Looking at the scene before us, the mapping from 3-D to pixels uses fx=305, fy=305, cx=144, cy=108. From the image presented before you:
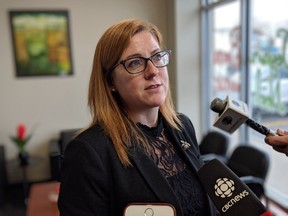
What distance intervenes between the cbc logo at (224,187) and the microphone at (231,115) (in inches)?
7.9

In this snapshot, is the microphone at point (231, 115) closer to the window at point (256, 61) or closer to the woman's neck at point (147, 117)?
the woman's neck at point (147, 117)

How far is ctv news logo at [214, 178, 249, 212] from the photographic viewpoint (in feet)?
3.05

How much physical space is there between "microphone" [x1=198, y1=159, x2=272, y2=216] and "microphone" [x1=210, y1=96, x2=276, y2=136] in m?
0.14

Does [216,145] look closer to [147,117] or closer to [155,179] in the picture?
[147,117]

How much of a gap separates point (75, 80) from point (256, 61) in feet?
7.46

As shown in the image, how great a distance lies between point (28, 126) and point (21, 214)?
1.15m

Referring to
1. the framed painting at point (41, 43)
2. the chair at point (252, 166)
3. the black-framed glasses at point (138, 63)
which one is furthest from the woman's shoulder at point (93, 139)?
the framed painting at point (41, 43)

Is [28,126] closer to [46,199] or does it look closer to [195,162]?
[46,199]

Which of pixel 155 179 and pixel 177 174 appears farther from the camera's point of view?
pixel 177 174

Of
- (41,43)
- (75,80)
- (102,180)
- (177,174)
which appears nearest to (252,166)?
(177,174)

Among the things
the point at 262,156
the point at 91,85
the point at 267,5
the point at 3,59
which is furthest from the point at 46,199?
the point at 267,5

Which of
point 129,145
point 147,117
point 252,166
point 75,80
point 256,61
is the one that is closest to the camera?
point 129,145

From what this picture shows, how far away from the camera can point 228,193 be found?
3.14 ft

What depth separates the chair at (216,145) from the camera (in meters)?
3.10
